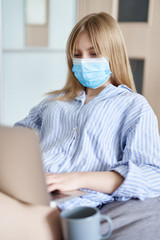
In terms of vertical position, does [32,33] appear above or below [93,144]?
above

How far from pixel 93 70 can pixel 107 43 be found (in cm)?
12

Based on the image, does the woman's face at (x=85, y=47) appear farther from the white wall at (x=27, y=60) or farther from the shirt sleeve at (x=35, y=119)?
the white wall at (x=27, y=60)

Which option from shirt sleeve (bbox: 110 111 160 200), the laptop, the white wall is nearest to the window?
the white wall

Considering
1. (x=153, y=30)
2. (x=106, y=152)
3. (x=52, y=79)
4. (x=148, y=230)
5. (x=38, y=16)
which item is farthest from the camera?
(x=52, y=79)

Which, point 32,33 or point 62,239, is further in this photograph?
point 32,33

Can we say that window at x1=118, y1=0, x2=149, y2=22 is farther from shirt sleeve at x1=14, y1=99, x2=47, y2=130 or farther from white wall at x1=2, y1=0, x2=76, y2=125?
shirt sleeve at x1=14, y1=99, x2=47, y2=130

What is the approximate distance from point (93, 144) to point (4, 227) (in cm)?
47

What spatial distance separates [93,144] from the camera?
54.1 inches

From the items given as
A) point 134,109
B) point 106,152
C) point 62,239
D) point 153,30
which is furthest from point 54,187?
point 153,30

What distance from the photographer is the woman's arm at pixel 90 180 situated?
1.19 m

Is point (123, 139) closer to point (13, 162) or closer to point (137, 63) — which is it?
point (13, 162)

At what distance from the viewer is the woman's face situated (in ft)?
4.86

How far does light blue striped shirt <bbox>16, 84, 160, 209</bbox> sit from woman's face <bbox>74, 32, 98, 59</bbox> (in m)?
0.15

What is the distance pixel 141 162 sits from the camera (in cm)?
129
